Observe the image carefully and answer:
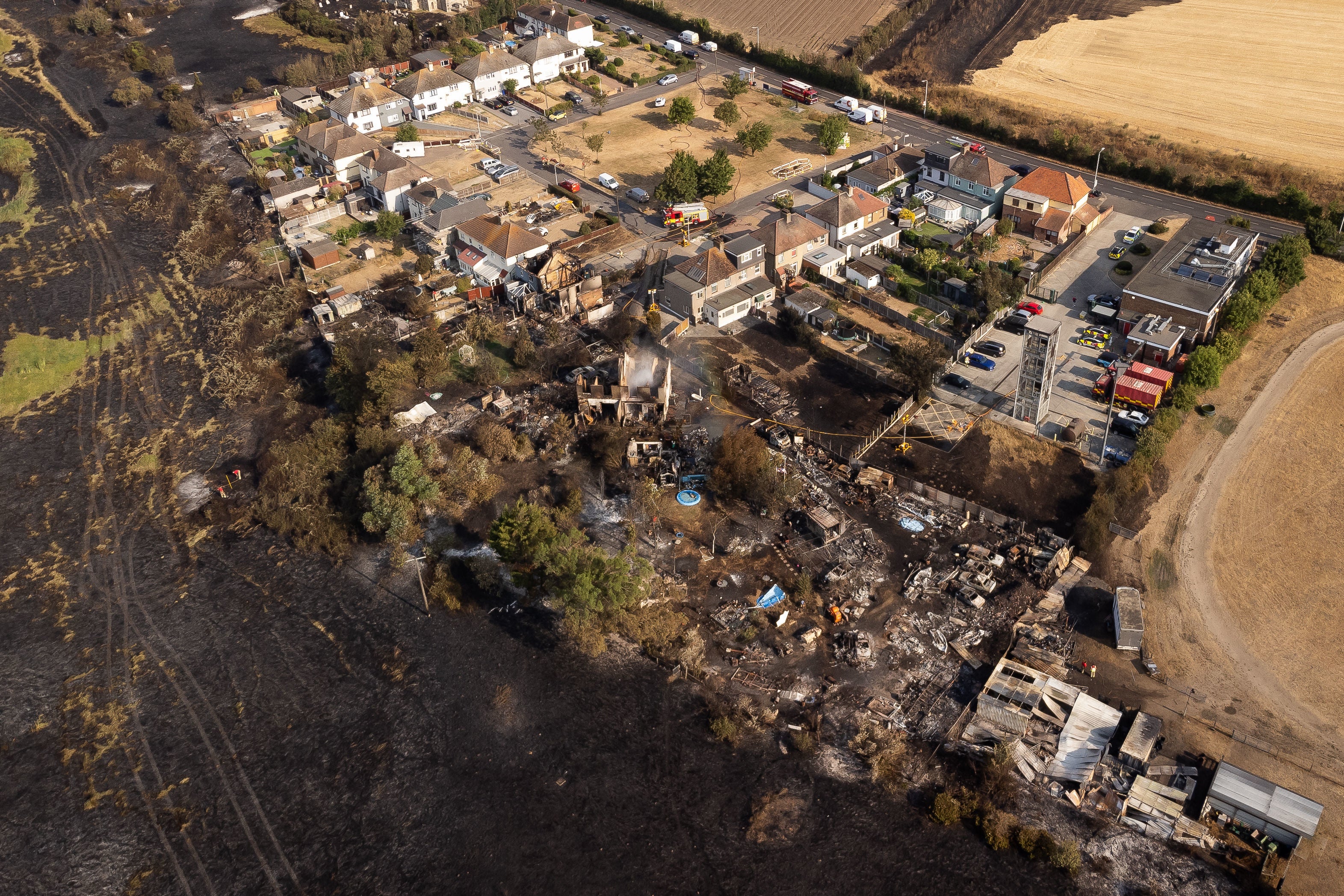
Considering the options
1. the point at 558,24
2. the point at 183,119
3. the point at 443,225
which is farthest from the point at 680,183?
the point at 183,119

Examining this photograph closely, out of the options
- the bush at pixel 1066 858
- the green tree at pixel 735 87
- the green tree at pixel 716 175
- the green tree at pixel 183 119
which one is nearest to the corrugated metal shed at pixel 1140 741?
the bush at pixel 1066 858

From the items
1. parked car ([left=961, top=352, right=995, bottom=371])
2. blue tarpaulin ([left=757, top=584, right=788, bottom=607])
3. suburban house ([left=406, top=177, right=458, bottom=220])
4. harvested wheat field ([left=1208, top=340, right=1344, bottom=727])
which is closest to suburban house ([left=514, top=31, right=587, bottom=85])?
suburban house ([left=406, top=177, right=458, bottom=220])

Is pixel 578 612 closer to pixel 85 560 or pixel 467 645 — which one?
pixel 467 645

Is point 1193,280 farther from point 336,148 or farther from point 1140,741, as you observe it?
point 336,148

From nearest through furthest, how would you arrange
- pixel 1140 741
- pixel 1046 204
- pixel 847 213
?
pixel 1140 741, pixel 847 213, pixel 1046 204

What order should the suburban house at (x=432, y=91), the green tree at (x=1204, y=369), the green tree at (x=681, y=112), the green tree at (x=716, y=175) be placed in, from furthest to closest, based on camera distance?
1. the suburban house at (x=432, y=91)
2. the green tree at (x=681, y=112)
3. the green tree at (x=716, y=175)
4. the green tree at (x=1204, y=369)

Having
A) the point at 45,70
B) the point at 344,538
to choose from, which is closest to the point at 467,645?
the point at 344,538

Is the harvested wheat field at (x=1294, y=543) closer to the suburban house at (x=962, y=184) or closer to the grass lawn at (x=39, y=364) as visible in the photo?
the suburban house at (x=962, y=184)

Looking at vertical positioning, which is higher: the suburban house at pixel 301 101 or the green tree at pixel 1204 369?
the green tree at pixel 1204 369
